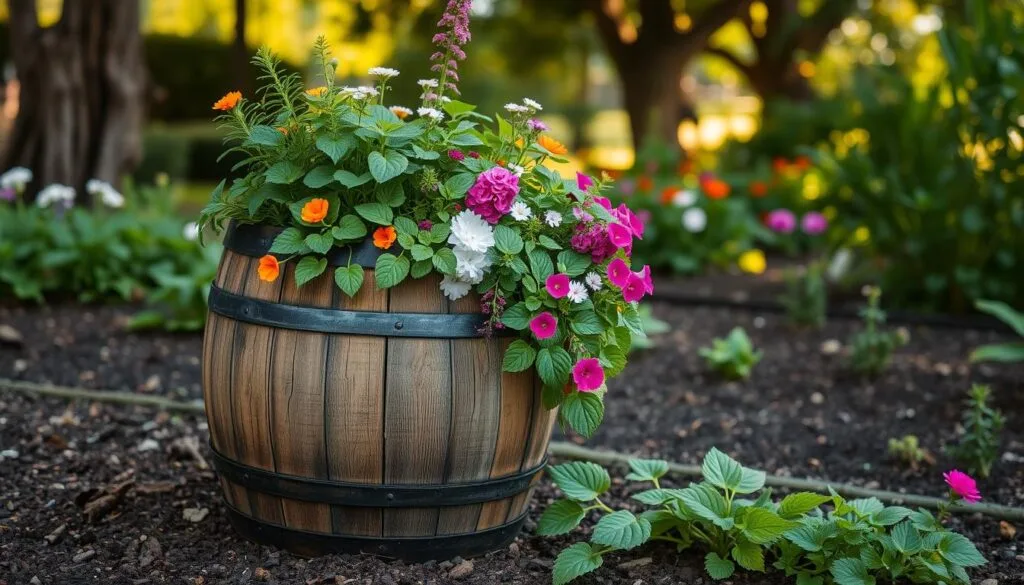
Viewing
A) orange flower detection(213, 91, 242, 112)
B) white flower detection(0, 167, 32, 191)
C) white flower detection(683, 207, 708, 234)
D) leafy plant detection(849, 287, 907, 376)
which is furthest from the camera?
white flower detection(683, 207, 708, 234)

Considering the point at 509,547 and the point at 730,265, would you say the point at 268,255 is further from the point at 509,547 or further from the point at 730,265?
the point at 730,265

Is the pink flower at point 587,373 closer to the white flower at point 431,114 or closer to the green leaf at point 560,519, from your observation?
the green leaf at point 560,519

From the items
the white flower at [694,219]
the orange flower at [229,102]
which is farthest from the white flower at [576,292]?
the white flower at [694,219]

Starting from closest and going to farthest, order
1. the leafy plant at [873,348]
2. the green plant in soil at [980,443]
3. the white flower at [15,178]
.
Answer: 1. the green plant in soil at [980,443]
2. the leafy plant at [873,348]
3. the white flower at [15,178]

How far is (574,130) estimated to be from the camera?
21.5m

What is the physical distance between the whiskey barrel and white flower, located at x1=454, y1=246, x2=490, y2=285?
0.08m

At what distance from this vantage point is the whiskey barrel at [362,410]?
2.40m

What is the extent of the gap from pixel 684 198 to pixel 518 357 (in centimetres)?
473

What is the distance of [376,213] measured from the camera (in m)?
2.42

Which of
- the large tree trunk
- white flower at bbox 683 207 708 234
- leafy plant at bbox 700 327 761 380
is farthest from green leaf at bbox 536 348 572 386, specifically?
the large tree trunk

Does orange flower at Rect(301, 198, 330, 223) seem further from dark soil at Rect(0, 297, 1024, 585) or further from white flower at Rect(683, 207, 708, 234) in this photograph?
white flower at Rect(683, 207, 708, 234)

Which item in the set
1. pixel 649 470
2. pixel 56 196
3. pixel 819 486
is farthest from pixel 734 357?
pixel 56 196

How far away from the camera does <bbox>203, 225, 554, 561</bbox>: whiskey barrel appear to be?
7.89ft

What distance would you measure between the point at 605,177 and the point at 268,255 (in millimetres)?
818
